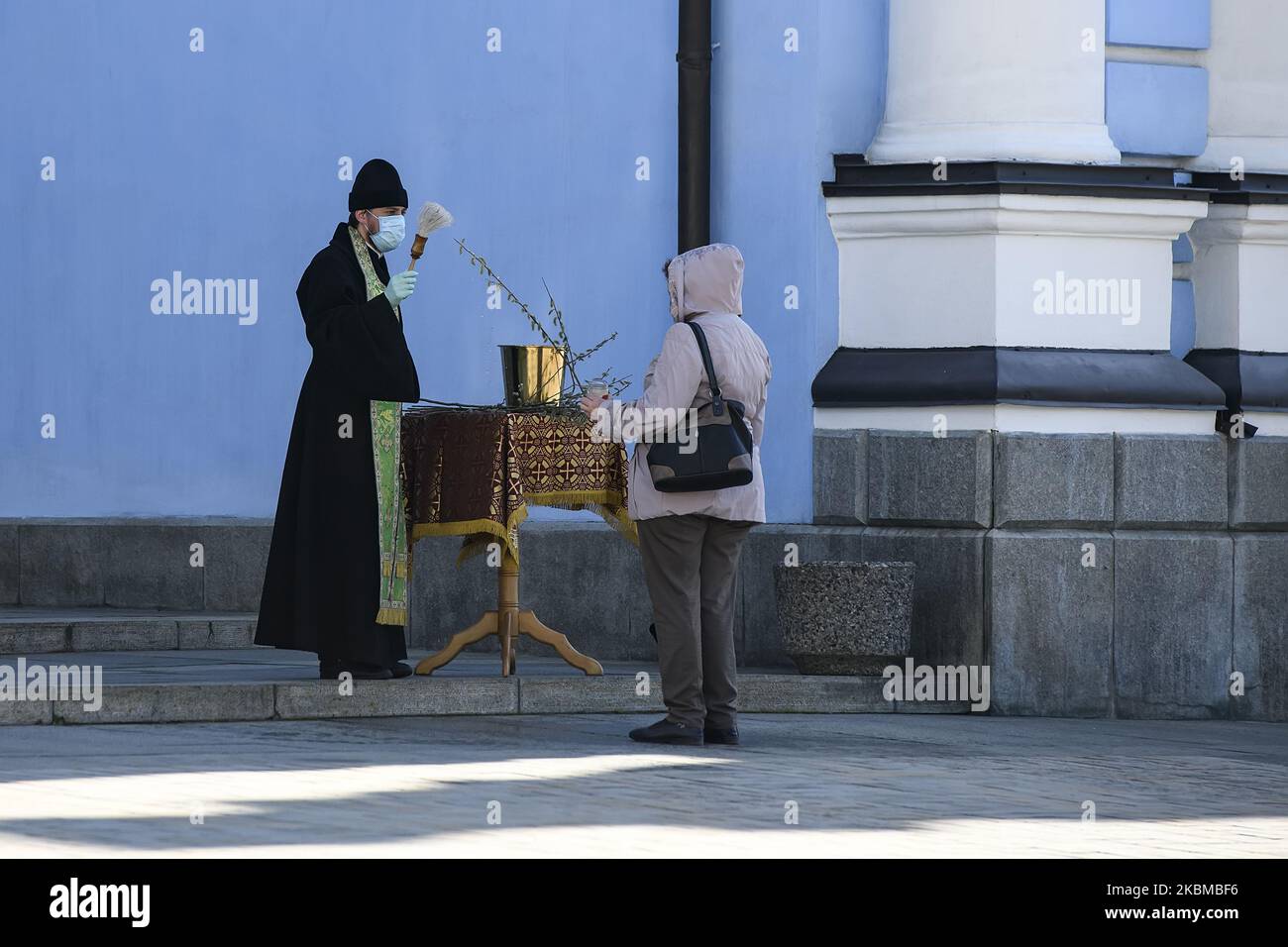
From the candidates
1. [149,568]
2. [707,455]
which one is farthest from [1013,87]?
[149,568]

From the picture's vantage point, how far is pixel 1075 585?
416 inches

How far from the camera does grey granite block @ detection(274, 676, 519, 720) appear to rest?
9.28m

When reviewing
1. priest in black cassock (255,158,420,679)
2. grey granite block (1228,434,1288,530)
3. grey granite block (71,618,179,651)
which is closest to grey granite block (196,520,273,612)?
grey granite block (71,618,179,651)

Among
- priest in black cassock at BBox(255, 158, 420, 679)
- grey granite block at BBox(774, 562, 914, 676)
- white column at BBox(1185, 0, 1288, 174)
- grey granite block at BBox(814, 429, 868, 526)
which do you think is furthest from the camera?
white column at BBox(1185, 0, 1288, 174)

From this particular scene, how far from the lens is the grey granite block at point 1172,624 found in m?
10.6

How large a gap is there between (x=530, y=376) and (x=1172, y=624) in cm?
323

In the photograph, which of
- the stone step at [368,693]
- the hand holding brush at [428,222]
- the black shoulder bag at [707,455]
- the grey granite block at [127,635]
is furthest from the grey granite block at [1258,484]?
the grey granite block at [127,635]

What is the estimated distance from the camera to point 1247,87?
11.7 meters

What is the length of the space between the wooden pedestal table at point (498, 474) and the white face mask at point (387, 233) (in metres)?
0.74

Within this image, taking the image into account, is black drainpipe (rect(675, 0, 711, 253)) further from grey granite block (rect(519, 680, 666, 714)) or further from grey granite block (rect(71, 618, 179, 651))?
grey granite block (rect(71, 618, 179, 651))

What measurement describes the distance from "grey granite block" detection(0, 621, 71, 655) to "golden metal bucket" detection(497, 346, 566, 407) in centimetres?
305

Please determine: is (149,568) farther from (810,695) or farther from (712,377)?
(712,377)

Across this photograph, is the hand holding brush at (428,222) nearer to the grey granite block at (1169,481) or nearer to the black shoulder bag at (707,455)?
the black shoulder bag at (707,455)

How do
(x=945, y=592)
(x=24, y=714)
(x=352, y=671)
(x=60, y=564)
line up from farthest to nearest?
(x=60, y=564) < (x=945, y=592) < (x=352, y=671) < (x=24, y=714)
